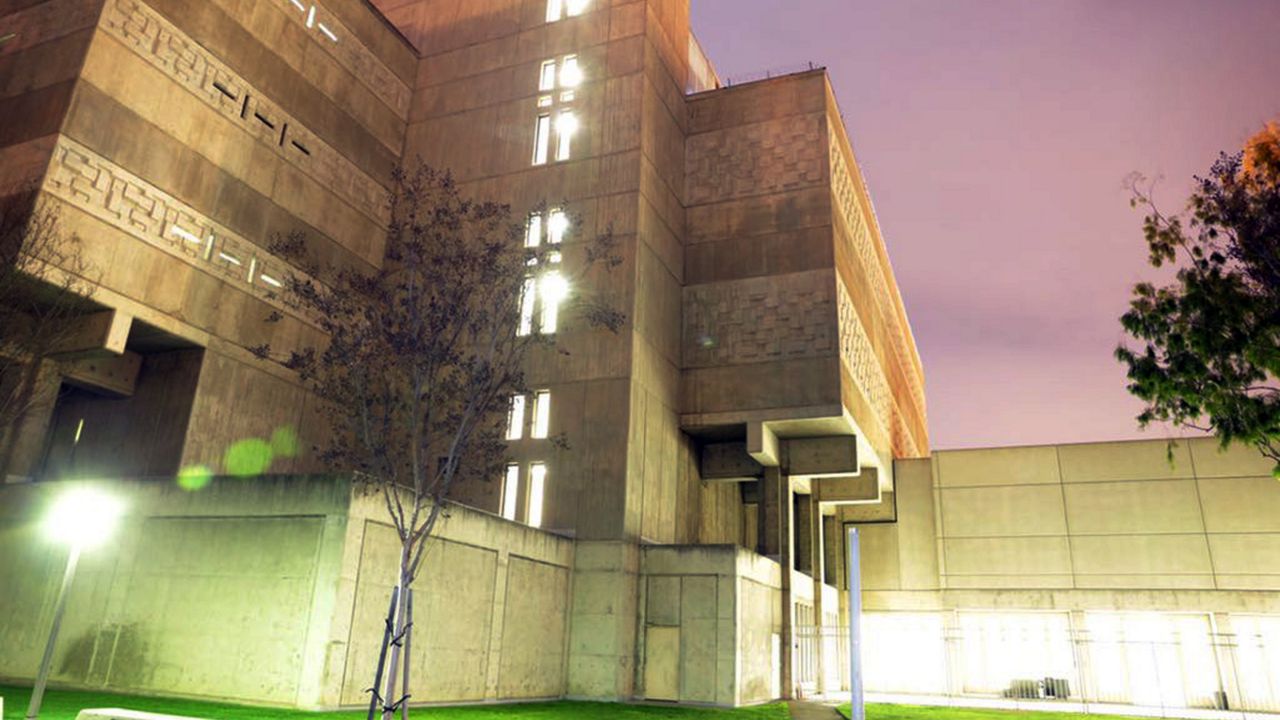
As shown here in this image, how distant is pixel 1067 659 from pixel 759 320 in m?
22.4

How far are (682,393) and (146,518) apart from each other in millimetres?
20368

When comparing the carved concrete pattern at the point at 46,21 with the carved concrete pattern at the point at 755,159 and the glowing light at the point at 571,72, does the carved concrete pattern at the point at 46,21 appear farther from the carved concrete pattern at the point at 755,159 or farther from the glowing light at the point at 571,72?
the carved concrete pattern at the point at 755,159

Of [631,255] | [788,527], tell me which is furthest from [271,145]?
[788,527]

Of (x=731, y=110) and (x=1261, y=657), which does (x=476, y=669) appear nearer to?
(x=731, y=110)

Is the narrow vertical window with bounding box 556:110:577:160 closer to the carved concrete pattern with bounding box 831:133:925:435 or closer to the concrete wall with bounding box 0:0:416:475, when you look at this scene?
the concrete wall with bounding box 0:0:416:475

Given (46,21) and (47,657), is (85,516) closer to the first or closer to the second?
(47,657)

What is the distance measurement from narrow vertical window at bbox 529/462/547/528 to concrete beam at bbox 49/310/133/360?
14397 mm

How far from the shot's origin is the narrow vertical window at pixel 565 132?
118 ft

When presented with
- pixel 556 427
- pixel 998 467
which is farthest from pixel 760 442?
pixel 998 467

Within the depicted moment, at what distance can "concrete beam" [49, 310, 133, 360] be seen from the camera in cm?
2650

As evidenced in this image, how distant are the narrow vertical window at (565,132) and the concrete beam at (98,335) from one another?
58.3 feet

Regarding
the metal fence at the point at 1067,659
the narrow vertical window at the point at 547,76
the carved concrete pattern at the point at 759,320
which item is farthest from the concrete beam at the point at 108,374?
the metal fence at the point at 1067,659

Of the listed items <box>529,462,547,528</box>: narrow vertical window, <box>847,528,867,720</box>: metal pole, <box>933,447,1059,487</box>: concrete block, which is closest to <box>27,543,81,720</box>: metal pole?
<box>847,528,867,720</box>: metal pole

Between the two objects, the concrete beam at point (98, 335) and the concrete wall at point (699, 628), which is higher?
the concrete beam at point (98, 335)
